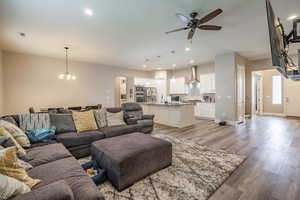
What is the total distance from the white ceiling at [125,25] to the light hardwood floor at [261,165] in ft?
9.49

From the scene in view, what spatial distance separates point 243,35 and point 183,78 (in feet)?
14.5

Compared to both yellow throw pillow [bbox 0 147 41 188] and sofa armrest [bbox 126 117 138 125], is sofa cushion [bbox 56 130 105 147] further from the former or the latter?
yellow throw pillow [bbox 0 147 41 188]

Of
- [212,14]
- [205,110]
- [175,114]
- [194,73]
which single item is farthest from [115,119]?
[194,73]

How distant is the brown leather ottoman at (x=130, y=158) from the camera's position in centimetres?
185

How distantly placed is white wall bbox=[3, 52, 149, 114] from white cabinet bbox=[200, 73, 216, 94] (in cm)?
478

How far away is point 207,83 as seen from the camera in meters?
7.22

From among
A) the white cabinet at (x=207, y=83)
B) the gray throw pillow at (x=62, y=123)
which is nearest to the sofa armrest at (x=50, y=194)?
the gray throw pillow at (x=62, y=123)

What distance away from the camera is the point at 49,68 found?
18.4ft

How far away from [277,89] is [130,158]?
9.63m

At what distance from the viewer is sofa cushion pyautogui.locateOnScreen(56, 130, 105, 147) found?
2.67m

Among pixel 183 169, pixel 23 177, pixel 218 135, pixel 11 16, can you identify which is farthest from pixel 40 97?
pixel 218 135

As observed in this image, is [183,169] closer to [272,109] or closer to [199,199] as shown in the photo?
[199,199]

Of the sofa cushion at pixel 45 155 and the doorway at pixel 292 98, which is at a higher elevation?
the doorway at pixel 292 98

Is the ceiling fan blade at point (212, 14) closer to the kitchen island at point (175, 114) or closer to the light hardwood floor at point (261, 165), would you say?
the light hardwood floor at point (261, 165)
